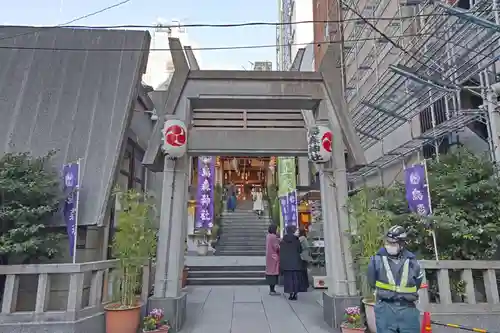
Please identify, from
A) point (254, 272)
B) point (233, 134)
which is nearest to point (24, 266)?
point (233, 134)

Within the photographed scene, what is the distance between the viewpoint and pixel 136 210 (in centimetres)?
598

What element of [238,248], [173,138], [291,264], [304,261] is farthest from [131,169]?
[238,248]

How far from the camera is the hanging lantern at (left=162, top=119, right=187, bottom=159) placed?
248 inches

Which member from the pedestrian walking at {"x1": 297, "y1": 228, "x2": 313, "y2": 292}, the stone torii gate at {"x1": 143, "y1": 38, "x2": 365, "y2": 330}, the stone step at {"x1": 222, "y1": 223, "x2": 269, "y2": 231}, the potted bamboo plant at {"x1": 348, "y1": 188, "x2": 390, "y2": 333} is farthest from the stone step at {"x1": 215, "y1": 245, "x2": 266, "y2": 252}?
the potted bamboo plant at {"x1": 348, "y1": 188, "x2": 390, "y2": 333}

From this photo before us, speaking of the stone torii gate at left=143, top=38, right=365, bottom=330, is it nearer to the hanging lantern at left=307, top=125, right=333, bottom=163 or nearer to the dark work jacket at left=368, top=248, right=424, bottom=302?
the hanging lantern at left=307, top=125, right=333, bottom=163

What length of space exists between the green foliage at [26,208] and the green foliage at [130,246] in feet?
3.49

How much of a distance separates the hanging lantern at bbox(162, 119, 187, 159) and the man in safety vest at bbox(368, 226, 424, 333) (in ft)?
12.8

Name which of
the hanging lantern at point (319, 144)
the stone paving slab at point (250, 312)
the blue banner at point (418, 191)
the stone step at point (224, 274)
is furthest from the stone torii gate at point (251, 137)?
the stone step at point (224, 274)

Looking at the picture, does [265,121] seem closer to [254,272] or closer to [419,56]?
[419,56]

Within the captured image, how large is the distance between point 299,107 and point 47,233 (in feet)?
16.9

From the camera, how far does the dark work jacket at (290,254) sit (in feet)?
28.2

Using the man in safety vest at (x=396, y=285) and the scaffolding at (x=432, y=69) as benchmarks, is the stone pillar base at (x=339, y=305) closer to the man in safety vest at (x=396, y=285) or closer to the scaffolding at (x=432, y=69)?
the man in safety vest at (x=396, y=285)

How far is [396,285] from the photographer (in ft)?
11.9

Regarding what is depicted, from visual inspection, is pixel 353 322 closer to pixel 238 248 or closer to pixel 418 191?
pixel 418 191
